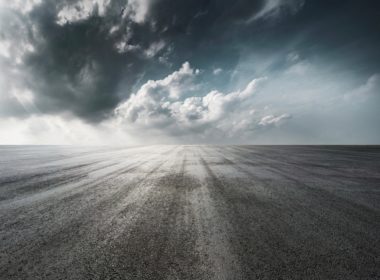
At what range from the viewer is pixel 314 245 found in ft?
9.93

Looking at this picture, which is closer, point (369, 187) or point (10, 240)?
point (10, 240)

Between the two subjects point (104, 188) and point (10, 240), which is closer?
point (10, 240)

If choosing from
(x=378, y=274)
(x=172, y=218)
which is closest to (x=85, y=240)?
(x=172, y=218)

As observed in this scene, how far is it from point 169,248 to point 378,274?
3.00m

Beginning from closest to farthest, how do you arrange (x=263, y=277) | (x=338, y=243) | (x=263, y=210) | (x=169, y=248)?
(x=263, y=277) → (x=169, y=248) → (x=338, y=243) → (x=263, y=210)

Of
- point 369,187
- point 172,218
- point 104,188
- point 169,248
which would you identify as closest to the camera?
point 169,248

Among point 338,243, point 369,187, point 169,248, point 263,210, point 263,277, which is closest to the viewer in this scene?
point 263,277

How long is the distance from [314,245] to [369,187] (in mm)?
6636

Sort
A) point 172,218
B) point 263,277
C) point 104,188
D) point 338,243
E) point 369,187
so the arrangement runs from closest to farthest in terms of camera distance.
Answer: point 263,277 → point 338,243 → point 172,218 → point 104,188 → point 369,187

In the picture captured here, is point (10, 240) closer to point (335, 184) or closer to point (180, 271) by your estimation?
point (180, 271)

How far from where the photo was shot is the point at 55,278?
2.28 meters

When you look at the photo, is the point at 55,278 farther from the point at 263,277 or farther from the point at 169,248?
the point at 263,277

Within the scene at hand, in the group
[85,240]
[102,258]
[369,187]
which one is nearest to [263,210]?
[102,258]

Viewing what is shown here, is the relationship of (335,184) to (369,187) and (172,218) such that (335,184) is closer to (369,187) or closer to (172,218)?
(369,187)
